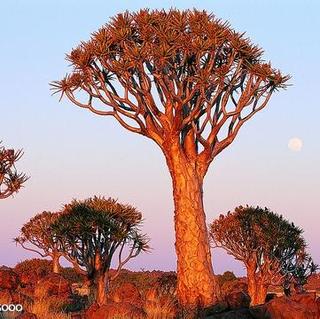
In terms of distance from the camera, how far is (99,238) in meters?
22.6

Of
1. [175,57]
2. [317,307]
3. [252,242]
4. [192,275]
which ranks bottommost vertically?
[317,307]

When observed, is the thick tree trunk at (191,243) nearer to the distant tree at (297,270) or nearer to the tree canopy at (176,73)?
the tree canopy at (176,73)

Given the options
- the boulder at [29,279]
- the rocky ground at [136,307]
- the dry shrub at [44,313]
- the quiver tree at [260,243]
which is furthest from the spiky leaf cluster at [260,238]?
the dry shrub at [44,313]

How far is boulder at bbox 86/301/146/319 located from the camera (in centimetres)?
1277

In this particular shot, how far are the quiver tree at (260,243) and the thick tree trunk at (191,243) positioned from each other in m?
8.49

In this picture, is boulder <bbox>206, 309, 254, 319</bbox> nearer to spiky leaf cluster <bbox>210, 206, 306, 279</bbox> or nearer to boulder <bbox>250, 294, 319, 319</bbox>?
boulder <bbox>250, 294, 319, 319</bbox>

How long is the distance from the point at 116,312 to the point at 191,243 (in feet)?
13.0

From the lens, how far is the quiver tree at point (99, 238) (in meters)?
22.4

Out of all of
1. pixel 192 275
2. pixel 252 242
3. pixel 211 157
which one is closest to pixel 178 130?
pixel 211 157

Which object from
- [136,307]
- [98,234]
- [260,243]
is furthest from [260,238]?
[136,307]

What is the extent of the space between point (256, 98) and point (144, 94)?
288 centimetres

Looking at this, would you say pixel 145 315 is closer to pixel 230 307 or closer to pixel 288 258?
pixel 230 307

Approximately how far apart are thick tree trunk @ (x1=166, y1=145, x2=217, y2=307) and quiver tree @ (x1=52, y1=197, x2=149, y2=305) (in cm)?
606

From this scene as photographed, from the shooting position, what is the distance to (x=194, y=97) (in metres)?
17.7
